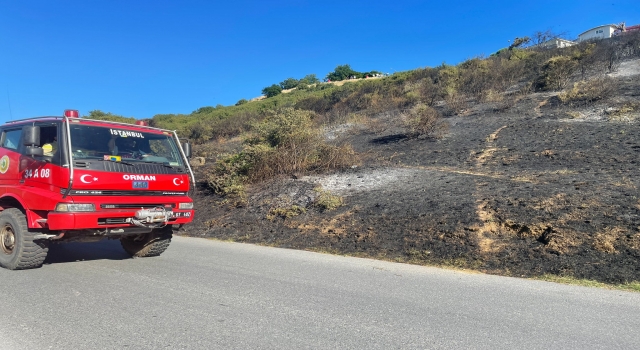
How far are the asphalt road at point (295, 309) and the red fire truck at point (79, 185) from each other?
2.04ft

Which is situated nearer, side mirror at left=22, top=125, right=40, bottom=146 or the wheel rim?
side mirror at left=22, top=125, right=40, bottom=146

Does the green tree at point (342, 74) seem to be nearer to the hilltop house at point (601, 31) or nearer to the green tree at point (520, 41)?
the hilltop house at point (601, 31)

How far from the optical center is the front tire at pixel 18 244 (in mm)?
6676

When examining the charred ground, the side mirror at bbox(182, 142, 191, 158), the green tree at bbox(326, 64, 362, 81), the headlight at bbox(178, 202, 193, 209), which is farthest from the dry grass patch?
the green tree at bbox(326, 64, 362, 81)

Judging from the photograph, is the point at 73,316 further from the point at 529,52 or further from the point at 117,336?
the point at 529,52

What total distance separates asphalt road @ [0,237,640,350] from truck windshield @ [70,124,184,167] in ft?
5.86

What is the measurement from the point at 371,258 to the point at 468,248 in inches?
71.1

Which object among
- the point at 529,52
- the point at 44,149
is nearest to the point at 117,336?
the point at 44,149

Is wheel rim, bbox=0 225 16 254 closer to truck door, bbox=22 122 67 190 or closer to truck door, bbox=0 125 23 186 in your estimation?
truck door, bbox=0 125 23 186

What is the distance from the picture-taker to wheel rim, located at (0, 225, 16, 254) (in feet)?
22.9

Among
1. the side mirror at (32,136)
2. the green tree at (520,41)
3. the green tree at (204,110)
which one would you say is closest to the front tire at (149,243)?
the side mirror at (32,136)

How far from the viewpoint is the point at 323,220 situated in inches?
440

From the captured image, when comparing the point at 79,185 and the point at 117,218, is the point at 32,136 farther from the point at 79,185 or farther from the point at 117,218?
the point at 117,218

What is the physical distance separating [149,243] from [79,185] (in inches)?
86.2
